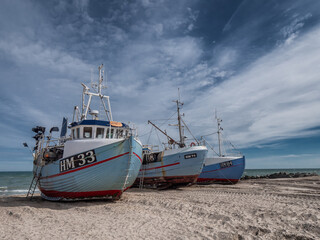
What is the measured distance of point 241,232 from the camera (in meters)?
6.21

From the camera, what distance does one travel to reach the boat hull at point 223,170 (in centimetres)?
2377

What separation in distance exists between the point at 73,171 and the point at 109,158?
2.10 m

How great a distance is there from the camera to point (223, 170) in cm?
2389

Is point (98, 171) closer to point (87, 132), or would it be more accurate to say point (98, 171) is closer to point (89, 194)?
point (89, 194)

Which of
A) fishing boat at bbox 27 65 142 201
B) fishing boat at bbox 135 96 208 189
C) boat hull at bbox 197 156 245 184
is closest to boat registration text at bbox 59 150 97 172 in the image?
fishing boat at bbox 27 65 142 201

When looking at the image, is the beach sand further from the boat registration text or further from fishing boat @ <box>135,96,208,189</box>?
fishing boat @ <box>135,96,208,189</box>

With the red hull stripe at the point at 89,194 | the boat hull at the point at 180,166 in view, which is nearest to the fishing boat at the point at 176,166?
the boat hull at the point at 180,166

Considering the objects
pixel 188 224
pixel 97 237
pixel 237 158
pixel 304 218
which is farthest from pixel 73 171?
pixel 237 158

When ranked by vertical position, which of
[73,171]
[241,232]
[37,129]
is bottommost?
[241,232]

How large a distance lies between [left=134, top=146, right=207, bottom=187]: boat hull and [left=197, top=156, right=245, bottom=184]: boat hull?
5685mm

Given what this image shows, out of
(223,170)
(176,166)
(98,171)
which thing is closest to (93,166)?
(98,171)

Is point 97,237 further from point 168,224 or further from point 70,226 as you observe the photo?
point 168,224

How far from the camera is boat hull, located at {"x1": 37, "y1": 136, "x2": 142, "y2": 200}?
1045 cm

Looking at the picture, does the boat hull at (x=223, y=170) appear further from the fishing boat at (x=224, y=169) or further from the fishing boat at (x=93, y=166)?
the fishing boat at (x=93, y=166)
